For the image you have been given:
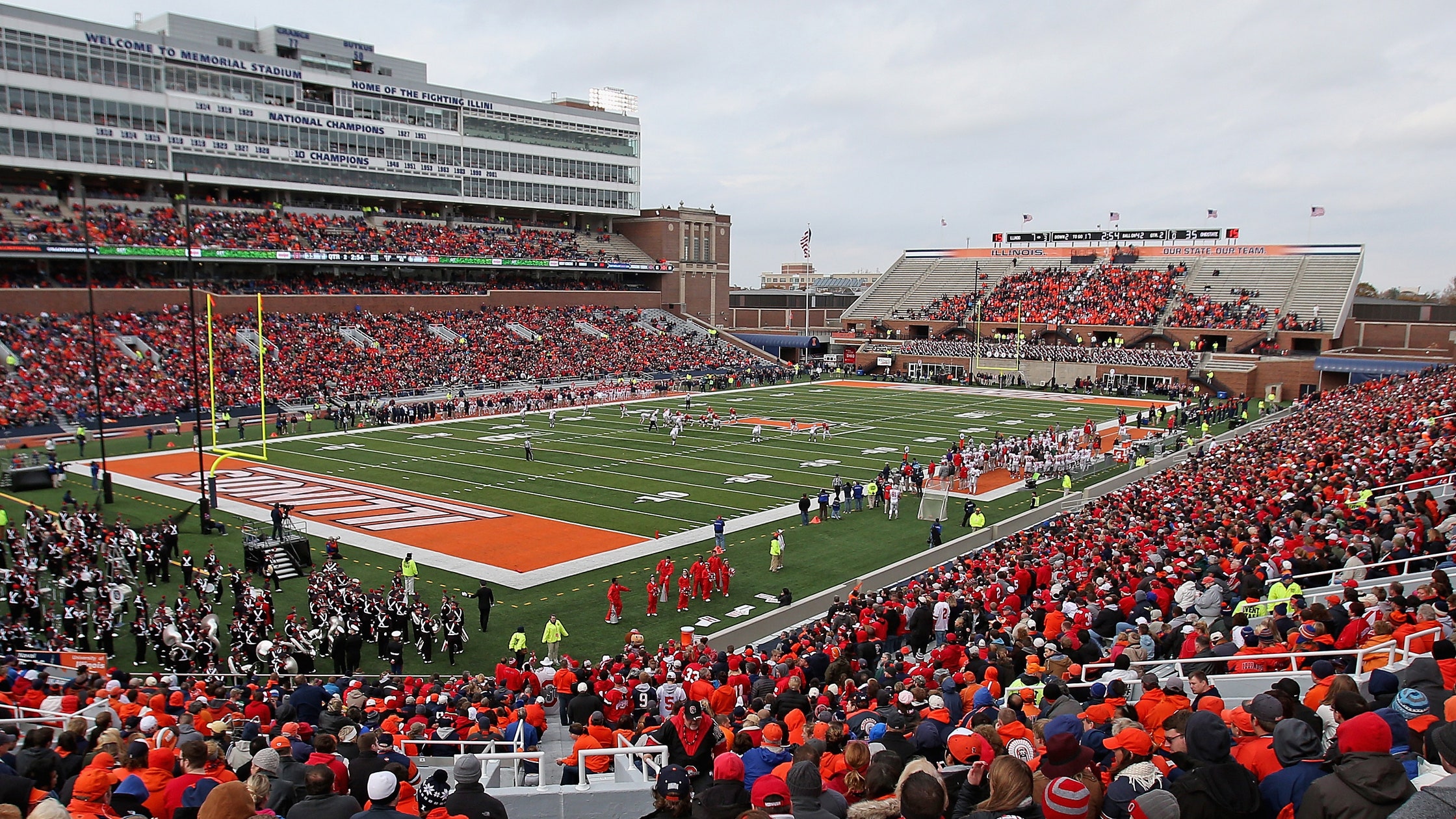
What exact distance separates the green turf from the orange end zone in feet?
3.10

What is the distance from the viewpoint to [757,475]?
3048 centimetres

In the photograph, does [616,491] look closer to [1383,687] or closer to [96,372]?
[96,372]

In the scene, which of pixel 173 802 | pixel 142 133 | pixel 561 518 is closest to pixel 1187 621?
pixel 173 802

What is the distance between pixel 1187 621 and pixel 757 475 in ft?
68.3

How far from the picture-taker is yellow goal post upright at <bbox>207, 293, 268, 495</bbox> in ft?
84.9

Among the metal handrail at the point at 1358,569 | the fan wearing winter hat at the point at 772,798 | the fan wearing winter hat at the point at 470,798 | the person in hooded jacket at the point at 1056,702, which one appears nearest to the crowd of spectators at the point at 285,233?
the fan wearing winter hat at the point at 470,798

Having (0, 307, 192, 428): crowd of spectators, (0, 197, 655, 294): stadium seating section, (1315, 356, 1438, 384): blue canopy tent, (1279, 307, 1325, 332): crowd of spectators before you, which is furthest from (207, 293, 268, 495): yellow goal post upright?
(1279, 307, 1325, 332): crowd of spectators

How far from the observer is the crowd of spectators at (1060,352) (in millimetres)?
57969

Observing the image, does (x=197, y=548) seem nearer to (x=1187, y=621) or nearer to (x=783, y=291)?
(x=1187, y=621)

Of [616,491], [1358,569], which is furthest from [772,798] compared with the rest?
[616,491]

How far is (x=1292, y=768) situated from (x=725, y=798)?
9.05 feet

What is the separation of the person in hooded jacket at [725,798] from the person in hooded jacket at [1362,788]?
98.5 inches

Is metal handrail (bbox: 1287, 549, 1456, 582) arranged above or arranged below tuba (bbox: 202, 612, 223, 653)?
above

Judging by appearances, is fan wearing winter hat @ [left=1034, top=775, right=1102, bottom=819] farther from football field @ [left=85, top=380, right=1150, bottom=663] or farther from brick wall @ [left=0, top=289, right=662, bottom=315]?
brick wall @ [left=0, top=289, right=662, bottom=315]
